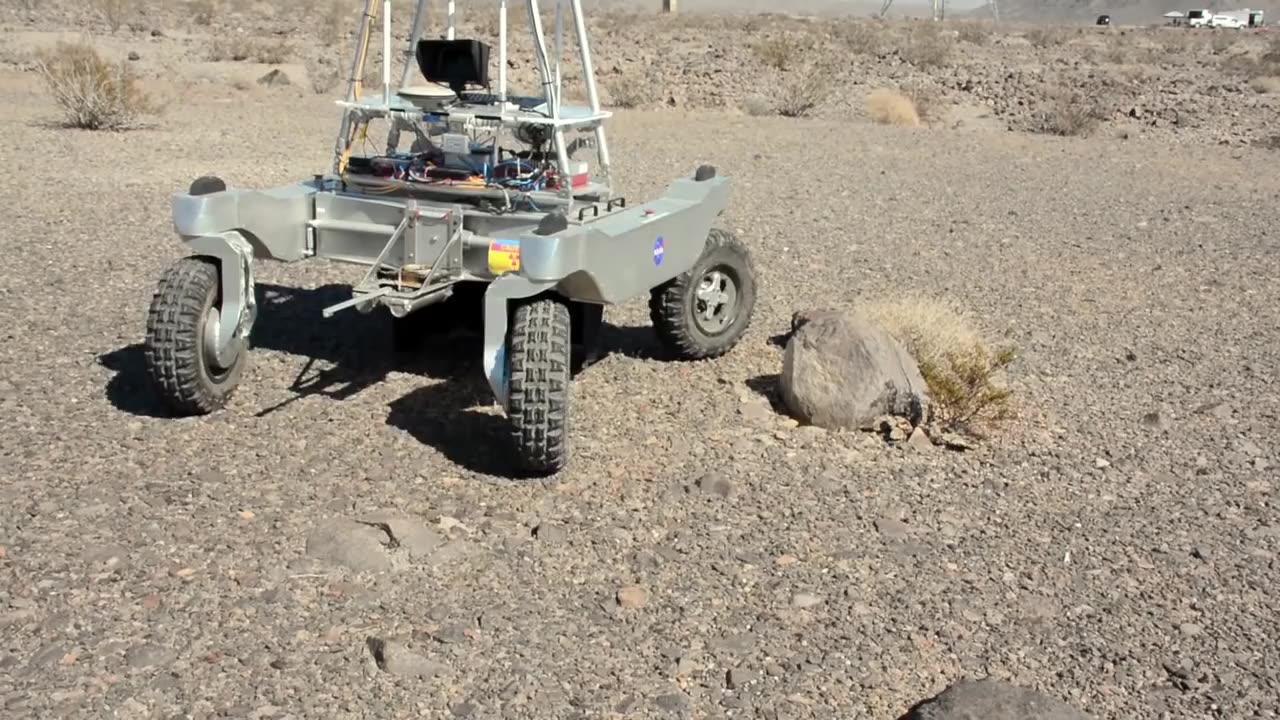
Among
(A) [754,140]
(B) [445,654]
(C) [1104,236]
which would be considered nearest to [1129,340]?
(C) [1104,236]

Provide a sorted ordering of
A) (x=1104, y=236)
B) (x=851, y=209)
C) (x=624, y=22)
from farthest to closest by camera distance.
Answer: (x=624, y=22) < (x=851, y=209) < (x=1104, y=236)

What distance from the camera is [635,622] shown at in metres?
4.49

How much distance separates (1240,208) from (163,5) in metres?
37.3

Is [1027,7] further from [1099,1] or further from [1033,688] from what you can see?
[1033,688]

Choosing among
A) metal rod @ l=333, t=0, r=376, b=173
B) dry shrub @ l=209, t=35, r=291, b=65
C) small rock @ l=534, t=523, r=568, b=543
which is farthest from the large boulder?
dry shrub @ l=209, t=35, r=291, b=65

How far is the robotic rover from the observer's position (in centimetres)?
552

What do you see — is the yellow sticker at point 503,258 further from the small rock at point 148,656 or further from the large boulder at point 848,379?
the small rock at point 148,656

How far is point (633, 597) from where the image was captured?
4.66m

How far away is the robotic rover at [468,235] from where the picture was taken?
5.52m

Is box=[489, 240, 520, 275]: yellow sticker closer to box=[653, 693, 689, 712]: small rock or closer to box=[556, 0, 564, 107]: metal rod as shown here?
box=[556, 0, 564, 107]: metal rod

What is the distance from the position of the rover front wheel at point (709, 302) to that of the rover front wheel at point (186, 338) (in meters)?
2.25

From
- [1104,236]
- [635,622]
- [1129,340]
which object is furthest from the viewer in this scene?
[1104,236]

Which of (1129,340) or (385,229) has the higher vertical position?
(385,229)

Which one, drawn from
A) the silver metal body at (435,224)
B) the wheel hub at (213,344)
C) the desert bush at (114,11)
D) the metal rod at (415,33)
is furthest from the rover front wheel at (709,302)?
A: the desert bush at (114,11)
